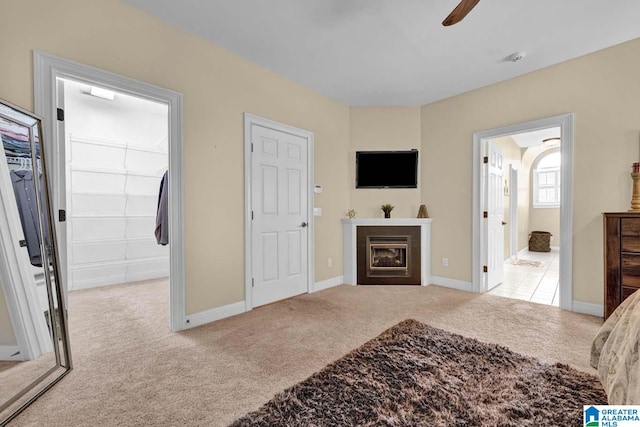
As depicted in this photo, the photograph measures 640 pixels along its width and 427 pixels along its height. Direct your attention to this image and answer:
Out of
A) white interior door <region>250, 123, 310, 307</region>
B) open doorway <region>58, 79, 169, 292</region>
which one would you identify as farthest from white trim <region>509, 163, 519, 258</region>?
open doorway <region>58, 79, 169, 292</region>

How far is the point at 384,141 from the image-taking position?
4.39 meters

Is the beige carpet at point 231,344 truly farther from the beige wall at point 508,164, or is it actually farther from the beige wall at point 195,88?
the beige wall at point 508,164

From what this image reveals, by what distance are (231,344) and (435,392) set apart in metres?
1.48

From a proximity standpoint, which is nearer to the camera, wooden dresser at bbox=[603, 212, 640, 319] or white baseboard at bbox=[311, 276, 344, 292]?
wooden dresser at bbox=[603, 212, 640, 319]

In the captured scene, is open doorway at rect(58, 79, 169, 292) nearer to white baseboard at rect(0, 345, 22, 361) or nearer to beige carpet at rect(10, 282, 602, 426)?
beige carpet at rect(10, 282, 602, 426)

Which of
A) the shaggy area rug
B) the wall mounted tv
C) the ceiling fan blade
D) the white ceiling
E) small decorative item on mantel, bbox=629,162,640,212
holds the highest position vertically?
the white ceiling

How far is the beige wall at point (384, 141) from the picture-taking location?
14.4ft

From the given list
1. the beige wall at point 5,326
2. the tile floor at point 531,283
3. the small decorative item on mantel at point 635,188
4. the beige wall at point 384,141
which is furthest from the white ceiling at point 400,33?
the tile floor at point 531,283

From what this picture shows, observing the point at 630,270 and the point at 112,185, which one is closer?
the point at 630,270

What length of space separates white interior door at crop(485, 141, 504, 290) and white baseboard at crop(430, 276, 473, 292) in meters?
0.27

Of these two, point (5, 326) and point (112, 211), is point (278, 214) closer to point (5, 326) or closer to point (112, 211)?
point (5, 326)

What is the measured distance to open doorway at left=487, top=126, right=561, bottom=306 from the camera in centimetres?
445

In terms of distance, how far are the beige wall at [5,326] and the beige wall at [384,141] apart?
367 cm

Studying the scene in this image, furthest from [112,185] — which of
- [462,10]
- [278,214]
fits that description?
[462,10]
